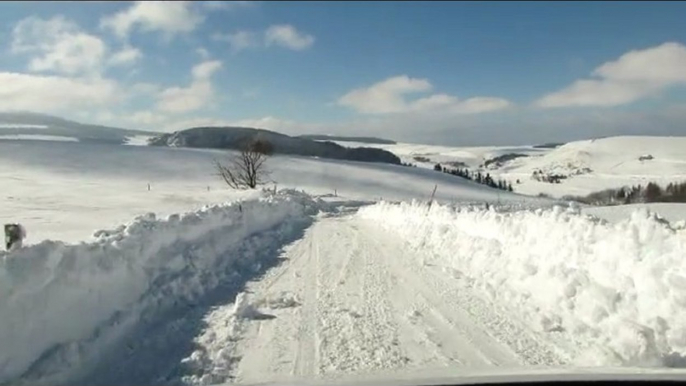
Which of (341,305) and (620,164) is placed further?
(620,164)

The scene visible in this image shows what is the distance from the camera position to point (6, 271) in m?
6.18

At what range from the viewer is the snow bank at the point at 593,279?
6.26 m

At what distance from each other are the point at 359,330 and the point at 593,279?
11.8ft

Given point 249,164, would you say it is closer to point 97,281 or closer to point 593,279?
point 97,281

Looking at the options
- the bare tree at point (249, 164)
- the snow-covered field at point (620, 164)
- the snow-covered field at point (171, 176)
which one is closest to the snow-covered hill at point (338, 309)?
the snow-covered field at point (620, 164)

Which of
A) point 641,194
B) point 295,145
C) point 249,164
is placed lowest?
point 641,194

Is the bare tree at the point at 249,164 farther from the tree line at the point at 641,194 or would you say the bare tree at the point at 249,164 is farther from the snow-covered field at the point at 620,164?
the tree line at the point at 641,194

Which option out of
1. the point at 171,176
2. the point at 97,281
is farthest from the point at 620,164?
the point at 171,176

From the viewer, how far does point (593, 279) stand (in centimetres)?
841

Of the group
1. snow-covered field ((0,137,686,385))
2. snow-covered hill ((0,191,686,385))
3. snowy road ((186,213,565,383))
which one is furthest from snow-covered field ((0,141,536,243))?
snowy road ((186,213,565,383))

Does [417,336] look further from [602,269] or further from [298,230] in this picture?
[298,230]

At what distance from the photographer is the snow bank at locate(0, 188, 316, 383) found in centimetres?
593

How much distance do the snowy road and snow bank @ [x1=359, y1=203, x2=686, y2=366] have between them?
20.7 inches

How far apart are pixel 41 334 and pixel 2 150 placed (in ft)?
253
